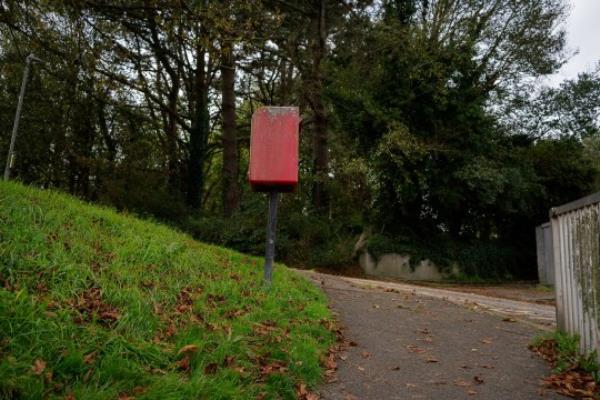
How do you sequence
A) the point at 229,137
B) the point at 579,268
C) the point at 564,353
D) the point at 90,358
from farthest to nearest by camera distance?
1. the point at 229,137
2. the point at 564,353
3. the point at 579,268
4. the point at 90,358

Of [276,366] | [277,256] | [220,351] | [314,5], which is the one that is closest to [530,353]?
[276,366]

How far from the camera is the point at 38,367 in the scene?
8.99 feet

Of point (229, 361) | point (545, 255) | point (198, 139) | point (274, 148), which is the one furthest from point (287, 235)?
point (229, 361)

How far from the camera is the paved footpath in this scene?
403 cm

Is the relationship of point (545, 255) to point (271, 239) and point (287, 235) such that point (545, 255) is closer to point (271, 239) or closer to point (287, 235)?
point (287, 235)

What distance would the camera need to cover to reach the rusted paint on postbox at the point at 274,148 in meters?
6.54

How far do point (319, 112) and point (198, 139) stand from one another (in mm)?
6123

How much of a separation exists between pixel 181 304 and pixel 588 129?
2466cm

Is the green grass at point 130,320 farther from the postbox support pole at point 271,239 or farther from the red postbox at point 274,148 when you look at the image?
the red postbox at point 274,148

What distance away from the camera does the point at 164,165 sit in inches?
918

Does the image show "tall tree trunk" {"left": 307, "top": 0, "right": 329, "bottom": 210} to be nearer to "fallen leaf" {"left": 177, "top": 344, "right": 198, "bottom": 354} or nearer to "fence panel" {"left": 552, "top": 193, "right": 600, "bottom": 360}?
"fence panel" {"left": 552, "top": 193, "right": 600, "bottom": 360}

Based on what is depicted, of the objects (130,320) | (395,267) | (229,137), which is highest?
(229,137)

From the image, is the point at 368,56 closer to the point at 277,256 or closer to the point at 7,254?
the point at 277,256

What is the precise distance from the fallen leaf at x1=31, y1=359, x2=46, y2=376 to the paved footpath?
2088 millimetres
